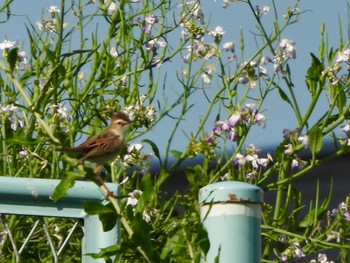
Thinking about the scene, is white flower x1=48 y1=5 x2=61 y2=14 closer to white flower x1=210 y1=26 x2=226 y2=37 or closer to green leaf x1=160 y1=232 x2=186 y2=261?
white flower x1=210 y1=26 x2=226 y2=37

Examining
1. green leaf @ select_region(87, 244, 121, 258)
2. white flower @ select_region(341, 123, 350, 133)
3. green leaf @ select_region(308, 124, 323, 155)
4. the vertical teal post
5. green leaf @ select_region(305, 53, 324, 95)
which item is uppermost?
A: green leaf @ select_region(305, 53, 324, 95)

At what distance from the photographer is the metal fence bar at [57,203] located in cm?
232

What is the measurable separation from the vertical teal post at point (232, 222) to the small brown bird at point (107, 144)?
948 mm

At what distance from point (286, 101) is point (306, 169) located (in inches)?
11.2

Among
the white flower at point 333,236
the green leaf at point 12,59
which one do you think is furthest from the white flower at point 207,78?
the green leaf at point 12,59

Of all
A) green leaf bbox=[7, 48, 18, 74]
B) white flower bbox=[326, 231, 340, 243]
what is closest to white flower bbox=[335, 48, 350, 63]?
white flower bbox=[326, 231, 340, 243]

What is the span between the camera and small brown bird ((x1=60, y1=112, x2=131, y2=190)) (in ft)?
11.1

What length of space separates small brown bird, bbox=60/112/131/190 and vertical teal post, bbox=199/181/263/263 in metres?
0.95

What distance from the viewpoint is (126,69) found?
14.7 ft

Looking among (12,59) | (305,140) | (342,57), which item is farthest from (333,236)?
(12,59)

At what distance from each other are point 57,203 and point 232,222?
377mm

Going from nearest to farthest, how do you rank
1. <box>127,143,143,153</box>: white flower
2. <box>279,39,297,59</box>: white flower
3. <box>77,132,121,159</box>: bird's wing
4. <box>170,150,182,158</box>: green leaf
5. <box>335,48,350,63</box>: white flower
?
1. <box>77,132,121,159</box>: bird's wing
2. <box>127,143,143,153</box>: white flower
3. <box>170,150,182,158</box>: green leaf
4. <box>335,48,350,63</box>: white flower
5. <box>279,39,297,59</box>: white flower

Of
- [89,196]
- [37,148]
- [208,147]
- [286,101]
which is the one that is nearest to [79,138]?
[37,148]

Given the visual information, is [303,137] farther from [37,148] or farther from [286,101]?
[37,148]
